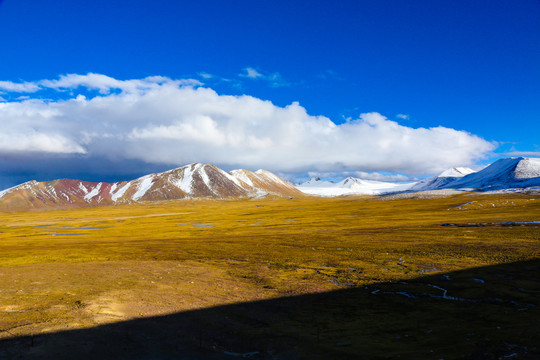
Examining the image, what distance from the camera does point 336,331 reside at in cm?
1909

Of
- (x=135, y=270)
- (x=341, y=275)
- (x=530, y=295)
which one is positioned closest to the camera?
(x=530, y=295)

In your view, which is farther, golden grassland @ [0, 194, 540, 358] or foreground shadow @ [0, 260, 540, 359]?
golden grassland @ [0, 194, 540, 358]

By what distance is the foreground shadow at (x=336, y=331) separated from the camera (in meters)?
15.7

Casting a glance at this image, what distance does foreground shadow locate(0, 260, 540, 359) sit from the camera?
51.5 ft

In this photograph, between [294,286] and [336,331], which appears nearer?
[336,331]

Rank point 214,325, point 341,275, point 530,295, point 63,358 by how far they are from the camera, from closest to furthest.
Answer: point 63,358, point 214,325, point 530,295, point 341,275

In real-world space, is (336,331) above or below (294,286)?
above

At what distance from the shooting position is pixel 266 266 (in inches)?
1561

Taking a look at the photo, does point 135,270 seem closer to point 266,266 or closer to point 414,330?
point 266,266


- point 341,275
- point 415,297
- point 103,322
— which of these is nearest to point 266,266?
point 341,275

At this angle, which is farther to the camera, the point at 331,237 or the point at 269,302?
the point at 331,237

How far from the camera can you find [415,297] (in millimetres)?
25531

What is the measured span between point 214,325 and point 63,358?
315 inches

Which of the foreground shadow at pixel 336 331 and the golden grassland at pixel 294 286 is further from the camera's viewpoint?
the golden grassland at pixel 294 286
